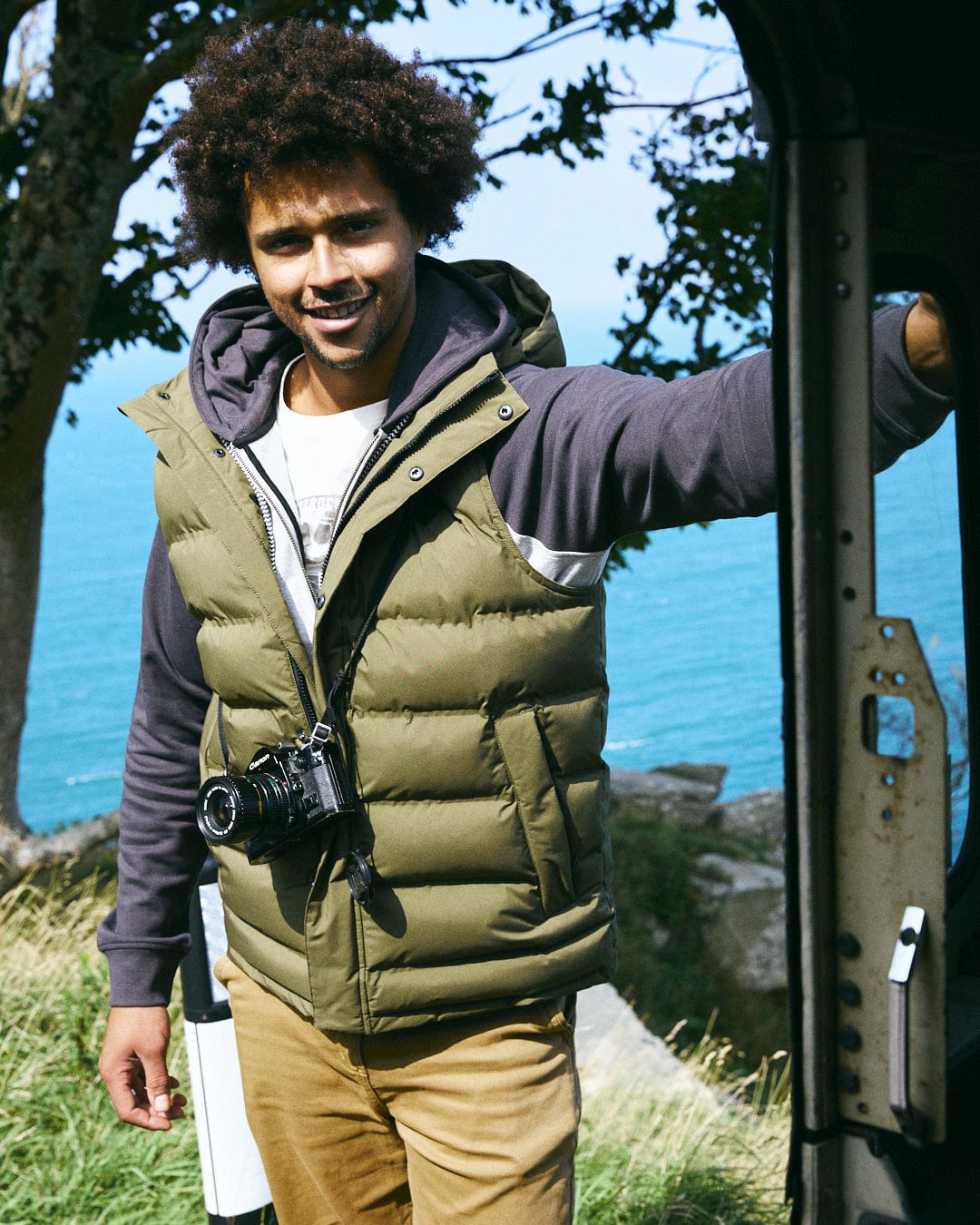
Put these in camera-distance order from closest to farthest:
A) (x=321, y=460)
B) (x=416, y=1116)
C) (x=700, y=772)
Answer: (x=416, y=1116) < (x=321, y=460) < (x=700, y=772)

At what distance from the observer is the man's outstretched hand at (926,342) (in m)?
1.49

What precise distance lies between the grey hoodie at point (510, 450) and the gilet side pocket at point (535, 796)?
242 mm

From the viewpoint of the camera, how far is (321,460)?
224 cm

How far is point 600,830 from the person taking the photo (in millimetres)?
2086

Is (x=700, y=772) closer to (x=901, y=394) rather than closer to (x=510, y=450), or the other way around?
(x=510, y=450)

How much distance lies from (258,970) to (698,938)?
10364 mm

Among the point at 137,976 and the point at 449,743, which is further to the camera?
the point at 137,976

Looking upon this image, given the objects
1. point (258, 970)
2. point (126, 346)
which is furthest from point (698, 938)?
point (258, 970)

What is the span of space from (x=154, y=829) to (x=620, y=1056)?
346 cm

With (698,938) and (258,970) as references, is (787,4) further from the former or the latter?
(698,938)

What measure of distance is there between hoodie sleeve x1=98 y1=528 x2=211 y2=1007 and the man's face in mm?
735

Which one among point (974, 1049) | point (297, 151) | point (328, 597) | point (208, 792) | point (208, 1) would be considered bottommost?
point (974, 1049)

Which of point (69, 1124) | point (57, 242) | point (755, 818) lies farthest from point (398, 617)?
point (755, 818)

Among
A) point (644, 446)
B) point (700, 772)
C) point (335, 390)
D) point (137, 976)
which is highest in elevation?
point (335, 390)
